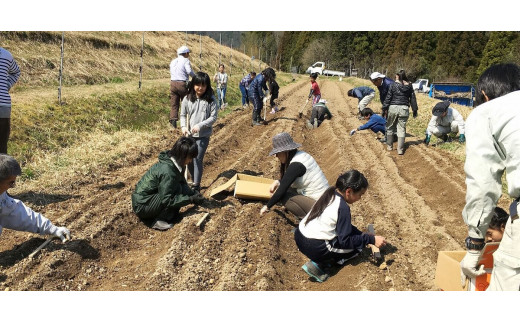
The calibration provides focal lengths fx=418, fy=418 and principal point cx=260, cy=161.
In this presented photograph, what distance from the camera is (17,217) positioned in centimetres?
372

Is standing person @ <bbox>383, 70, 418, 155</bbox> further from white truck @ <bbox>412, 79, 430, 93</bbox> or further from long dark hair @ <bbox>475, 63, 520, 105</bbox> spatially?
white truck @ <bbox>412, 79, 430, 93</bbox>

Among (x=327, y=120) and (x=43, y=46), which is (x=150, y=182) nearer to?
(x=327, y=120)

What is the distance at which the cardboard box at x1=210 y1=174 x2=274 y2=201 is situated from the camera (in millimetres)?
5348

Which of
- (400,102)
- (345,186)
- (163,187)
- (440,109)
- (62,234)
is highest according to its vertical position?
(400,102)

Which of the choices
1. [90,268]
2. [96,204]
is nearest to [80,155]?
[96,204]

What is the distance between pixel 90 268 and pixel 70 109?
254 inches

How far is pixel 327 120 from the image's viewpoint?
40.0 ft

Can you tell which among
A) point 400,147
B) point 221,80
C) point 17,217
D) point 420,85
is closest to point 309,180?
point 17,217

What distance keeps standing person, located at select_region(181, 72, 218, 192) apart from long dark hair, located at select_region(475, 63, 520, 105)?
3.54m

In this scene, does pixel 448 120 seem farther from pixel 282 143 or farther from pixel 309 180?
pixel 282 143

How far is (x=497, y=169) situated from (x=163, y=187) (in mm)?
3195

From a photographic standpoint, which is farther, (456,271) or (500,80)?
(456,271)

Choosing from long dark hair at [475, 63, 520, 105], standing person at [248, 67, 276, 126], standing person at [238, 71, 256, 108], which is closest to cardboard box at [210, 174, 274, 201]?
long dark hair at [475, 63, 520, 105]

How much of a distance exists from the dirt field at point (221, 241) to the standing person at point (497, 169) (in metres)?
1.46
